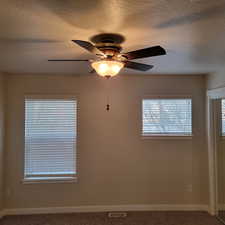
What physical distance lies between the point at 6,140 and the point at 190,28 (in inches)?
144

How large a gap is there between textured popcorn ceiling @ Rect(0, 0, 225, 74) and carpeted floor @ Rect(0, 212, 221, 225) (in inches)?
108

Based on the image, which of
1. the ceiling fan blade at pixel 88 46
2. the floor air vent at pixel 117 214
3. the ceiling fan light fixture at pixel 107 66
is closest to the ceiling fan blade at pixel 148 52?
the ceiling fan light fixture at pixel 107 66

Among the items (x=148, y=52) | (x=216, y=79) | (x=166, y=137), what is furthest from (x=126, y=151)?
(x=148, y=52)

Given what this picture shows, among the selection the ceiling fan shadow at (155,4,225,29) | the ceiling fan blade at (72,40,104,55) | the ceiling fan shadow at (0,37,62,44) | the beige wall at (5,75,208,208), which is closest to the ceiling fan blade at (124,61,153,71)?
the ceiling fan blade at (72,40,104,55)

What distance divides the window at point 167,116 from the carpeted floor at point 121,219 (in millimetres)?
1495

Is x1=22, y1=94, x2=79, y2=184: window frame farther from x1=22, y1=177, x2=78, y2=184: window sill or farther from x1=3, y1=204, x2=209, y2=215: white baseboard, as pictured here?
x1=3, y1=204, x2=209, y2=215: white baseboard

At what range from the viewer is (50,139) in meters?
4.27

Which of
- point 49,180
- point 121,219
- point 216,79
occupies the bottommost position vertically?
point 121,219

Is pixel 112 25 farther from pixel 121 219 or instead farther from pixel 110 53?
pixel 121 219

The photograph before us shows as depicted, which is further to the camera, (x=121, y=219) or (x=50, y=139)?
(x=50, y=139)

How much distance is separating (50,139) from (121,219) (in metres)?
1.93

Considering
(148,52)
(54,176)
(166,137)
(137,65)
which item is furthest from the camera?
(166,137)

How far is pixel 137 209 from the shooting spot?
4320 millimetres

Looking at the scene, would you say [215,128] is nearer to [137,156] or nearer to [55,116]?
[137,156]
